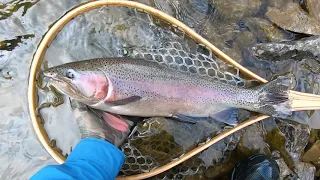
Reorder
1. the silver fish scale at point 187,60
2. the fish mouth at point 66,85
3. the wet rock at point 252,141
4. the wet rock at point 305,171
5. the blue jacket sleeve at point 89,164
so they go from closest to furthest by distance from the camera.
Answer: the blue jacket sleeve at point 89,164 < the fish mouth at point 66,85 < the silver fish scale at point 187,60 < the wet rock at point 252,141 < the wet rock at point 305,171

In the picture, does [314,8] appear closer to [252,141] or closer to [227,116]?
[252,141]

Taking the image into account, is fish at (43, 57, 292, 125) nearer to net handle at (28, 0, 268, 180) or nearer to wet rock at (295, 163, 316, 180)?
net handle at (28, 0, 268, 180)

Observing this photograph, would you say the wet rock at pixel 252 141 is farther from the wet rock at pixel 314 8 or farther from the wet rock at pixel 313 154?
the wet rock at pixel 314 8

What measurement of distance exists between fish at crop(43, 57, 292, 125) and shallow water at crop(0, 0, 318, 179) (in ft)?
0.48

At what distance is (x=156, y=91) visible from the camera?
2686mm

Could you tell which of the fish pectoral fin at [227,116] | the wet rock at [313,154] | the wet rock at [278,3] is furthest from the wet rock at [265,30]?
the wet rock at [313,154]

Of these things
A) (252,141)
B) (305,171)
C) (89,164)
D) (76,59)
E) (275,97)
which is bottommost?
(305,171)

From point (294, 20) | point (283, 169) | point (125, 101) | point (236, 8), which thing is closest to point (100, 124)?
point (125, 101)

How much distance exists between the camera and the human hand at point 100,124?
270 centimetres

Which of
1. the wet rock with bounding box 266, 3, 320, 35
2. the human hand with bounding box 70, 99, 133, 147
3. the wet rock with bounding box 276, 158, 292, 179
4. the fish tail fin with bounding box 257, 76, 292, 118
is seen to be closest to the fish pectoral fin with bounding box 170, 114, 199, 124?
the human hand with bounding box 70, 99, 133, 147

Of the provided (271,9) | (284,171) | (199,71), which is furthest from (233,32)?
(284,171)

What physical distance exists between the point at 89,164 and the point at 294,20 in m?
2.35

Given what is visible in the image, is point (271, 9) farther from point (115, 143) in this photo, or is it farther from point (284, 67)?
point (115, 143)

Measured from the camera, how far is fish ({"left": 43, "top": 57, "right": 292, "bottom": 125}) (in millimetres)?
2441
